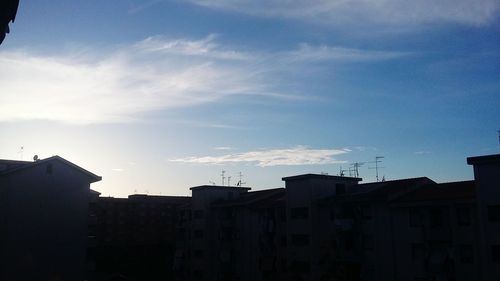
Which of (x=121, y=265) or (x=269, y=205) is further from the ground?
(x=269, y=205)

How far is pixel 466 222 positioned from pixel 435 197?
3.06 metres

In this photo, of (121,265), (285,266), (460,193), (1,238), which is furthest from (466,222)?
(121,265)

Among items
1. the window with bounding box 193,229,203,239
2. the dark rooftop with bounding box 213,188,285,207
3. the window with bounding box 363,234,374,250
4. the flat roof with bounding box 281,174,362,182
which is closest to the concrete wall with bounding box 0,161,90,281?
the dark rooftop with bounding box 213,188,285,207

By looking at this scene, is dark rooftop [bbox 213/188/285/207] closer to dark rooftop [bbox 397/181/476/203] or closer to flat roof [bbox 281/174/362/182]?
flat roof [bbox 281/174/362/182]

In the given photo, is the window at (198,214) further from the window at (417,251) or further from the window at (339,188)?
the window at (417,251)

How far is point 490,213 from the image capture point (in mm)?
34719

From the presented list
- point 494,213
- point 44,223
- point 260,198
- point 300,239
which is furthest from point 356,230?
point 44,223

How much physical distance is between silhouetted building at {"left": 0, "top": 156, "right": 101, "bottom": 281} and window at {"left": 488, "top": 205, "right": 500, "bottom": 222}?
35524mm

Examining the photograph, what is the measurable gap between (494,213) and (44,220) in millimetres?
38312

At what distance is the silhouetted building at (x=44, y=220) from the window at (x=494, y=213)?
35.5m

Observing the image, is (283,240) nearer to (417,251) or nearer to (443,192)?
(417,251)

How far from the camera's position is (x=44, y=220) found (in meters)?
45.0

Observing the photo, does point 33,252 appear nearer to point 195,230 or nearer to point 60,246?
point 60,246

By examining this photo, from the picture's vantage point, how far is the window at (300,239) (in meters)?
49.4
